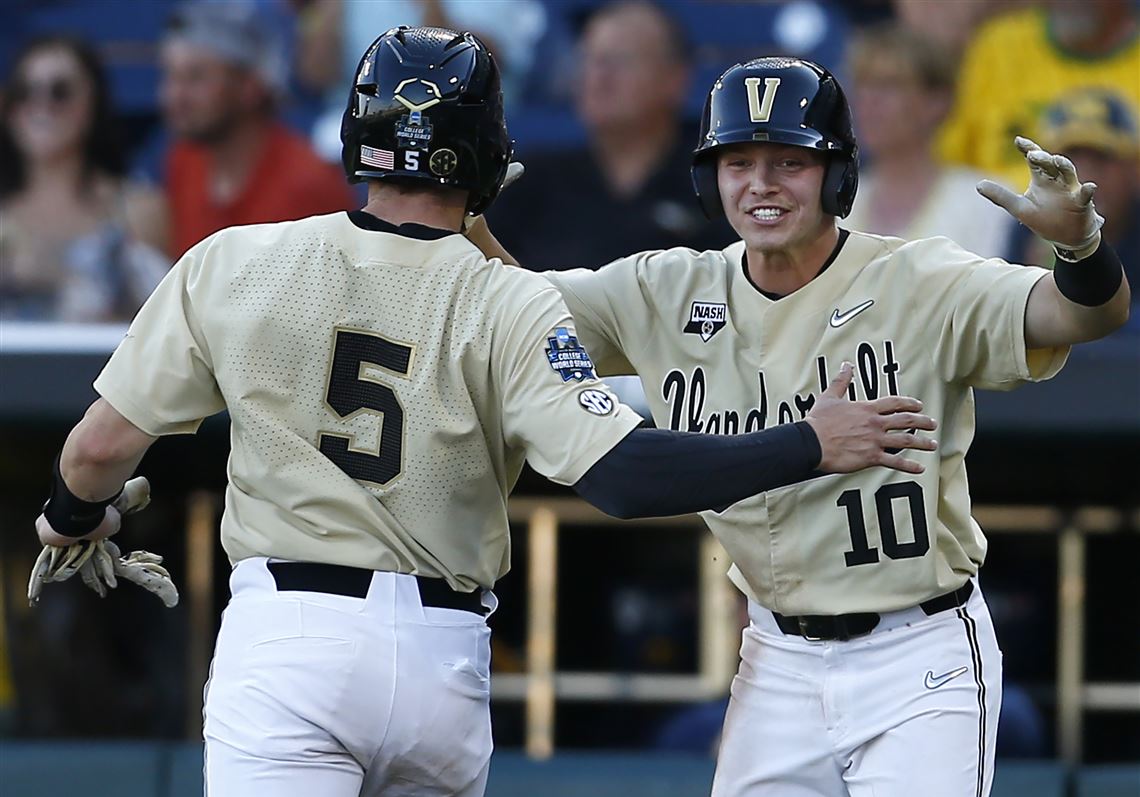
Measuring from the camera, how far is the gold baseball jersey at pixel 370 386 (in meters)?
3.20

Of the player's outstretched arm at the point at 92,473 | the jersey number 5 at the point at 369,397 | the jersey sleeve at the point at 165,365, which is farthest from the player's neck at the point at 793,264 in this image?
the player's outstretched arm at the point at 92,473

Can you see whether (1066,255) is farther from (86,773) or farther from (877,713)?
(86,773)

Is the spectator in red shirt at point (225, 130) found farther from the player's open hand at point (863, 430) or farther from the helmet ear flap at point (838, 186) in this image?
the player's open hand at point (863, 430)

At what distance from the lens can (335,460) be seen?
322cm

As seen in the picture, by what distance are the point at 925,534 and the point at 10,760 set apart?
15.0ft

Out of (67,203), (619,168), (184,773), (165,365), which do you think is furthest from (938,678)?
(67,203)

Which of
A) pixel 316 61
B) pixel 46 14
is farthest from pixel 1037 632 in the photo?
pixel 46 14

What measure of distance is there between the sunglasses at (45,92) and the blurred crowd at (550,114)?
10mm

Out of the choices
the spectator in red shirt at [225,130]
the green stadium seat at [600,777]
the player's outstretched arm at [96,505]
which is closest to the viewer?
the player's outstretched arm at [96,505]

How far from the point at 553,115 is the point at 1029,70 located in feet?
7.47

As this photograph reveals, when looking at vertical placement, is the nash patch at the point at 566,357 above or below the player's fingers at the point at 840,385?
above

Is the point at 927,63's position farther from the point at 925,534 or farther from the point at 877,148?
the point at 925,534

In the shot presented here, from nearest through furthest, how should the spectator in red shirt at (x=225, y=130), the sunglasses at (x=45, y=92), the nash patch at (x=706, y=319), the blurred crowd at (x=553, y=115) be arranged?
the nash patch at (x=706, y=319), the blurred crowd at (x=553, y=115), the spectator in red shirt at (x=225, y=130), the sunglasses at (x=45, y=92)

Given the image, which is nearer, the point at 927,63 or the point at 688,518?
the point at 927,63
